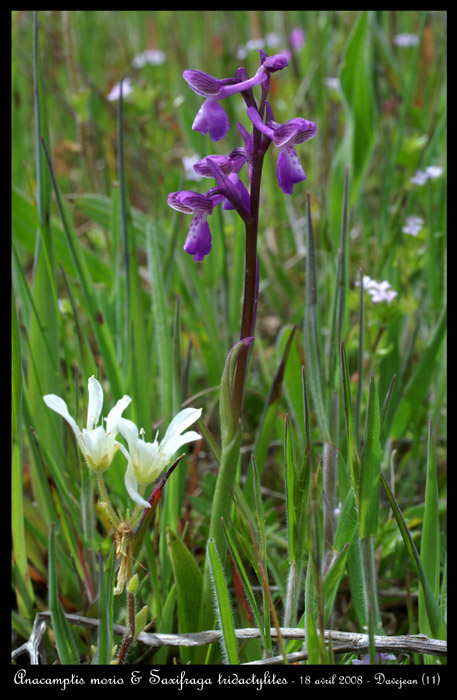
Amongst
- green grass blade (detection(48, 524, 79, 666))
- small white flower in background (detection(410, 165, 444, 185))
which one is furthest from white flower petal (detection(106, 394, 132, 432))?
small white flower in background (detection(410, 165, 444, 185))

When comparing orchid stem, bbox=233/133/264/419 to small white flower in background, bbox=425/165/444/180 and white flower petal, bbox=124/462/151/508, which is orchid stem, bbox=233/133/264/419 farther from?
small white flower in background, bbox=425/165/444/180

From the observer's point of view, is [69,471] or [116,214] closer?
[69,471]

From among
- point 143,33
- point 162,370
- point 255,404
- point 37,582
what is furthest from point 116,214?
point 143,33

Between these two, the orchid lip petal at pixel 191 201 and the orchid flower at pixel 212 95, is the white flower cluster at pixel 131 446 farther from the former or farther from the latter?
the orchid flower at pixel 212 95

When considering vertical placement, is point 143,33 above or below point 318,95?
above

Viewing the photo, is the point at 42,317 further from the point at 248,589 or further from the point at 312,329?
the point at 248,589

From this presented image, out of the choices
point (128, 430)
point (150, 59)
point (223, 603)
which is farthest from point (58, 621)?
point (150, 59)

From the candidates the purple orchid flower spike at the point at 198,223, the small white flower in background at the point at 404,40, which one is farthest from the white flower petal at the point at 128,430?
the small white flower in background at the point at 404,40

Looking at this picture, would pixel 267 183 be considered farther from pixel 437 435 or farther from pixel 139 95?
pixel 437 435
